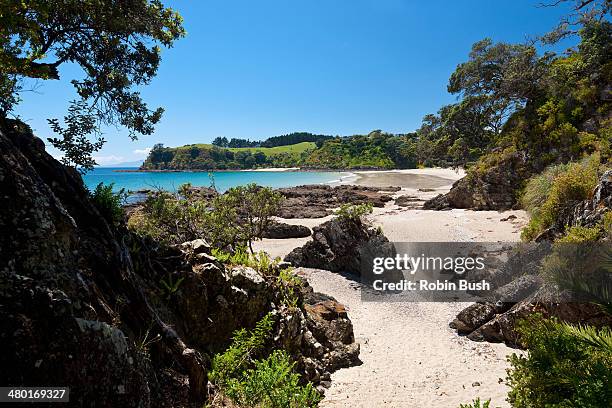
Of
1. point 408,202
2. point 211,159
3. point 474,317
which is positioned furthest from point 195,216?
point 211,159

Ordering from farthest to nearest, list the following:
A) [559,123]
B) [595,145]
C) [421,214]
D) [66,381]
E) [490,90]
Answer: [490,90] < [421,214] < [559,123] < [595,145] < [66,381]

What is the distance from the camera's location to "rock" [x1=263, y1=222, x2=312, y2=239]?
25.6 m

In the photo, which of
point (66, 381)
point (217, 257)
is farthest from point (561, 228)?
point (66, 381)

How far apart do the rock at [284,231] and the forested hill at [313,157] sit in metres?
105

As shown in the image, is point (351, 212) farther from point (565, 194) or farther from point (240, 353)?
point (240, 353)

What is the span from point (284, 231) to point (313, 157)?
145 metres

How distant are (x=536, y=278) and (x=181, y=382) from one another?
35.2 ft

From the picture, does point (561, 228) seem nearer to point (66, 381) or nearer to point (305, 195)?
point (66, 381)

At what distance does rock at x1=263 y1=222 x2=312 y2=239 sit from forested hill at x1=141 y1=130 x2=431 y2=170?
10540cm

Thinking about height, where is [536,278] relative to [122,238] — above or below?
below

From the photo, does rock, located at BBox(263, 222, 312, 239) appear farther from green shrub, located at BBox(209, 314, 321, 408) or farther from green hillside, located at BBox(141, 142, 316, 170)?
green hillside, located at BBox(141, 142, 316, 170)

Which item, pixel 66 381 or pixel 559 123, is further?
pixel 559 123

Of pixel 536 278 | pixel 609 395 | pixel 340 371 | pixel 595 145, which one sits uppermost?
pixel 595 145

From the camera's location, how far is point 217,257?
7.91m
